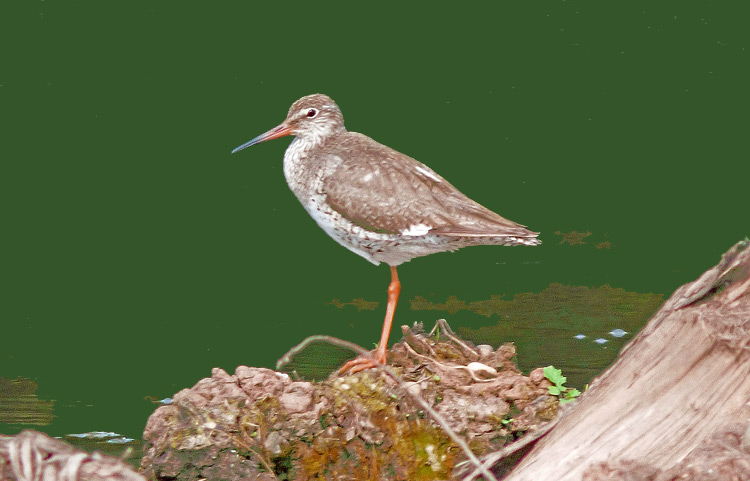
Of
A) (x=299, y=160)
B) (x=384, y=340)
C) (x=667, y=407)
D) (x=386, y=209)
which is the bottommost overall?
(x=667, y=407)

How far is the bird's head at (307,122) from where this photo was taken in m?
7.16

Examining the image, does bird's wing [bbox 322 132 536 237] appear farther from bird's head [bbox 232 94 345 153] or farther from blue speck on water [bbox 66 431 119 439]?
blue speck on water [bbox 66 431 119 439]

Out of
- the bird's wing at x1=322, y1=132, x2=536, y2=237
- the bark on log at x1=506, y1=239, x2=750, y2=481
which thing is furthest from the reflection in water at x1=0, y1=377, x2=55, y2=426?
the bark on log at x1=506, y1=239, x2=750, y2=481

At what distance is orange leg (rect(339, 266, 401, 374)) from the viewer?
6.35 metres

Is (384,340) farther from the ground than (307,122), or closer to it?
closer to it

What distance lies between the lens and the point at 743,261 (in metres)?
4.04

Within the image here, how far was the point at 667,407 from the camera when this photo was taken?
3727mm

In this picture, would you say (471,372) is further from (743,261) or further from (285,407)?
(743,261)

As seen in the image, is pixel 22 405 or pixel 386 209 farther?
pixel 22 405

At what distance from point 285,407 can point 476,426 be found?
1138 millimetres

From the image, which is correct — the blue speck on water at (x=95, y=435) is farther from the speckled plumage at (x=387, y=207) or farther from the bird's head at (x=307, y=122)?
the bird's head at (x=307, y=122)

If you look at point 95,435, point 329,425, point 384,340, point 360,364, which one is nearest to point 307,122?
point 384,340

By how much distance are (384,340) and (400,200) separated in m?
1.02

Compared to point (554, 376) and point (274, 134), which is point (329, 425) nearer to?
point (554, 376)
